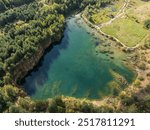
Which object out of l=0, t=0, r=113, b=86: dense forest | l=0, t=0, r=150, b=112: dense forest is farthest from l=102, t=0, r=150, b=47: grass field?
l=0, t=0, r=113, b=86: dense forest

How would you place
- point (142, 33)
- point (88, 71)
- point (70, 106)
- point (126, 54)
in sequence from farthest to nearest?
point (142, 33) → point (126, 54) → point (88, 71) → point (70, 106)

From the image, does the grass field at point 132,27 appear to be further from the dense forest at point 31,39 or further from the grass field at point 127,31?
the dense forest at point 31,39

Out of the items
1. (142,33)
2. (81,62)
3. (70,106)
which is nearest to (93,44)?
(81,62)

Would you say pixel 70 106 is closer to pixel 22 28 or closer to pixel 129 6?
pixel 22 28

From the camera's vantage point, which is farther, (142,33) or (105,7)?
(105,7)

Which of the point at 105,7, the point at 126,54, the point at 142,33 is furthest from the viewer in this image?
the point at 105,7

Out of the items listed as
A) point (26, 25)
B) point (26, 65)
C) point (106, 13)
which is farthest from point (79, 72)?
point (106, 13)

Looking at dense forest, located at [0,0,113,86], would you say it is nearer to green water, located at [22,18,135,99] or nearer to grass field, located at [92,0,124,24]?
grass field, located at [92,0,124,24]

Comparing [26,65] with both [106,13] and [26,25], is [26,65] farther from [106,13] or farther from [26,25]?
[106,13]
